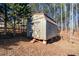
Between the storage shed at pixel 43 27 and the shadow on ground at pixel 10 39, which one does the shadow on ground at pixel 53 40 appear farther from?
the shadow on ground at pixel 10 39

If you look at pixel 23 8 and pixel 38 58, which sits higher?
pixel 23 8

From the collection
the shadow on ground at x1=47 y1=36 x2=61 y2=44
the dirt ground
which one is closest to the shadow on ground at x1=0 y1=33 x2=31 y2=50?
the dirt ground

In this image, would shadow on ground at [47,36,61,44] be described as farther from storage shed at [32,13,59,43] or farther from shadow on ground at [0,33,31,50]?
shadow on ground at [0,33,31,50]

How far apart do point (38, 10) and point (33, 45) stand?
296 millimetres

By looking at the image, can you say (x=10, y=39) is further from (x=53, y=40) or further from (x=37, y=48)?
(x=53, y=40)

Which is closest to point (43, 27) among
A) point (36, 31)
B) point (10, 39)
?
point (36, 31)

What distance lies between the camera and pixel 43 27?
5785 mm

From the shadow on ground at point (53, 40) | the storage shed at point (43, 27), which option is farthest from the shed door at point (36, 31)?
the shadow on ground at point (53, 40)

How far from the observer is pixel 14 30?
18.9 ft

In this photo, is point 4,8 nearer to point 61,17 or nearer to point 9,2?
point 9,2

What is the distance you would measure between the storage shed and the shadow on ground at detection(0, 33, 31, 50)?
3.9 inches

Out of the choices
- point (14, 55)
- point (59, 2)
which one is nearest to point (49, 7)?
point (59, 2)

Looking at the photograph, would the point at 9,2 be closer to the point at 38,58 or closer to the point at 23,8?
the point at 23,8

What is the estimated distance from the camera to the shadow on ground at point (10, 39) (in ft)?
18.9
